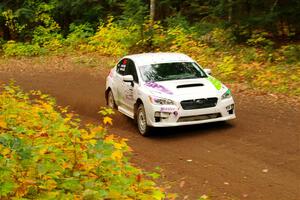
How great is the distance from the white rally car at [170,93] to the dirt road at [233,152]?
0.42 m

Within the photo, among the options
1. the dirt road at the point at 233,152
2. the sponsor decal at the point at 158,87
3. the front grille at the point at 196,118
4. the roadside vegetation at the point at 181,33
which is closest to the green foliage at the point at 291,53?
the roadside vegetation at the point at 181,33

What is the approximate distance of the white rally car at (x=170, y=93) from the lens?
1012 centimetres

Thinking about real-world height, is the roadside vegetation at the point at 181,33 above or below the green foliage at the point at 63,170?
below

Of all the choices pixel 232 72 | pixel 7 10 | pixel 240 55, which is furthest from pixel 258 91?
pixel 7 10

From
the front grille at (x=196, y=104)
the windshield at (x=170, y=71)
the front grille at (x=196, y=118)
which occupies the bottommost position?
the front grille at (x=196, y=118)

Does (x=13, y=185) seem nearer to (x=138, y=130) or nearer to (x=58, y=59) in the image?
(x=138, y=130)

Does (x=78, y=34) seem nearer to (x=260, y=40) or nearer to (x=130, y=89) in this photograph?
Answer: (x=260, y=40)

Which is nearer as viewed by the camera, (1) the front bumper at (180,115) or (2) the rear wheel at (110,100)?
(1) the front bumper at (180,115)

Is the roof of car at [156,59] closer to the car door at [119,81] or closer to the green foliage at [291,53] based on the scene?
the car door at [119,81]

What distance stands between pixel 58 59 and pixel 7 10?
578 centimetres

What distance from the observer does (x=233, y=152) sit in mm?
8930

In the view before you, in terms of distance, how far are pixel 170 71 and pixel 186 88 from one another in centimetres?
101

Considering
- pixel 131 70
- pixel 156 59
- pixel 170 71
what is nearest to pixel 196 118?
pixel 170 71

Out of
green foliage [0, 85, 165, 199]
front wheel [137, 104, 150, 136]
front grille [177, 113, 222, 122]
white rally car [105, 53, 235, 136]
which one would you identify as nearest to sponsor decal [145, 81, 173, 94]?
white rally car [105, 53, 235, 136]
